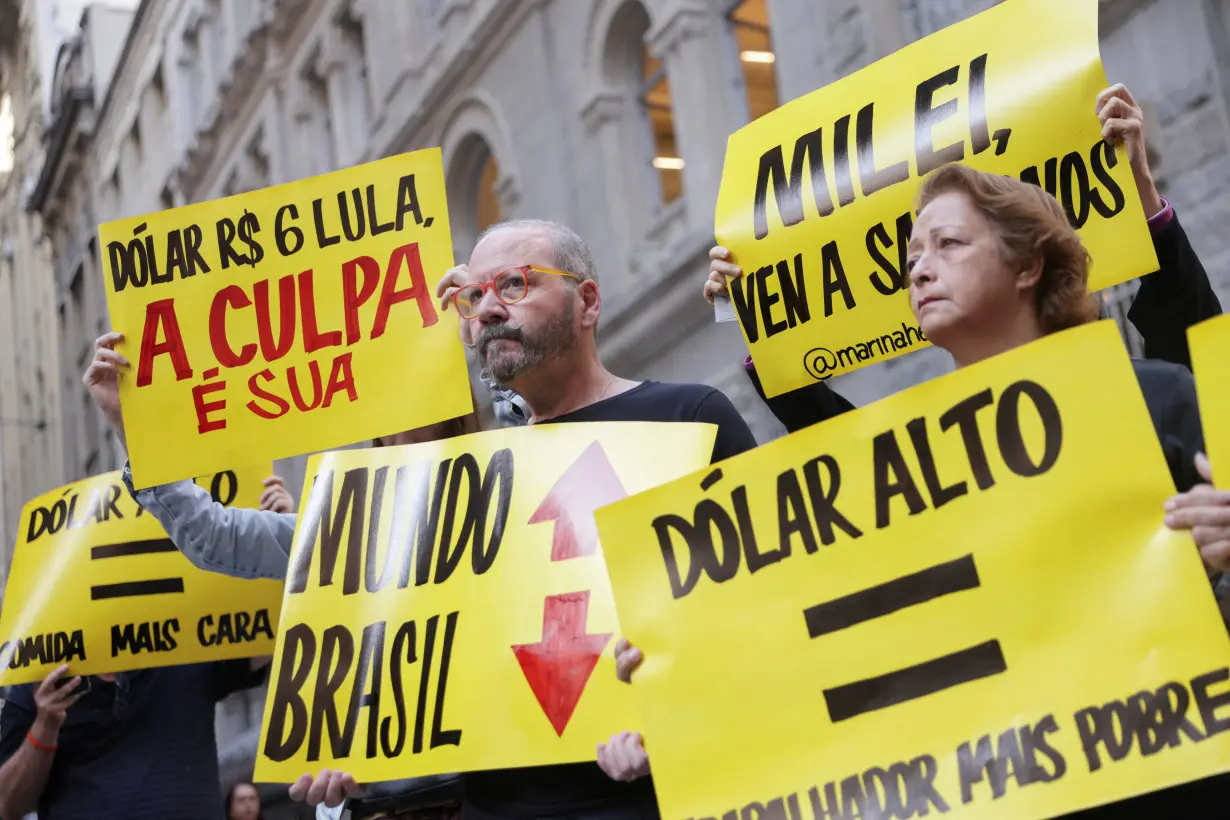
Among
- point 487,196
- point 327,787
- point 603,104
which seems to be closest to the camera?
point 327,787

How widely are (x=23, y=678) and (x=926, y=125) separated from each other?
282 centimetres

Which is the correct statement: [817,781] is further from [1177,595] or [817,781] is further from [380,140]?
[380,140]

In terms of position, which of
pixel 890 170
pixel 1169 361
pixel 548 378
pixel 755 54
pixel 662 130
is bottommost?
pixel 1169 361

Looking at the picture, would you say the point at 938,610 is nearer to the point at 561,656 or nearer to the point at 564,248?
the point at 561,656

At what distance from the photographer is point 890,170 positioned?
2848mm

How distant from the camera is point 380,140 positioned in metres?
16.0

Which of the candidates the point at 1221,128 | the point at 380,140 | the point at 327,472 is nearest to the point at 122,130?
the point at 380,140

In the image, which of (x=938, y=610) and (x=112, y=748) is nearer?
(x=938, y=610)

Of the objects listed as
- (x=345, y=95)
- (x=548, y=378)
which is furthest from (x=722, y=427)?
(x=345, y=95)

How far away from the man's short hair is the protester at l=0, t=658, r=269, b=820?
6.10ft

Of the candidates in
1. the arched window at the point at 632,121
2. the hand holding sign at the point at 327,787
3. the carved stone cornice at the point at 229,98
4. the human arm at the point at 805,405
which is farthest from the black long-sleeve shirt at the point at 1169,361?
the carved stone cornice at the point at 229,98

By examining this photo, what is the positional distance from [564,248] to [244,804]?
710 centimetres

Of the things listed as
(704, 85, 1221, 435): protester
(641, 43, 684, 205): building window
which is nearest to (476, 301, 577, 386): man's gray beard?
(704, 85, 1221, 435): protester

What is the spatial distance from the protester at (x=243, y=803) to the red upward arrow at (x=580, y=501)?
704 cm
